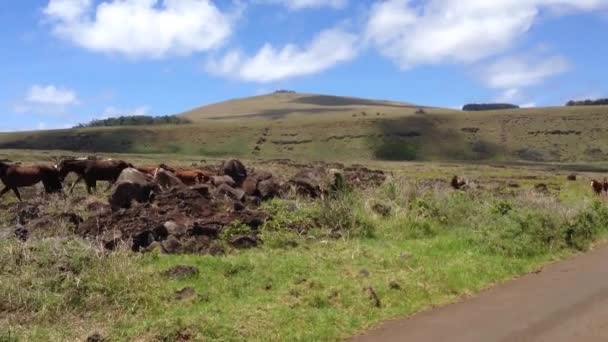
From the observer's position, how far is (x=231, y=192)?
1992cm

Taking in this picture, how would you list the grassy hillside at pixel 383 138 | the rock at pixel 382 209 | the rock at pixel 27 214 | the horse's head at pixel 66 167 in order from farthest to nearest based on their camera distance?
the grassy hillside at pixel 383 138, the horse's head at pixel 66 167, the rock at pixel 382 209, the rock at pixel 27 214

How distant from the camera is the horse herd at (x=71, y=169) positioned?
73.9 ft

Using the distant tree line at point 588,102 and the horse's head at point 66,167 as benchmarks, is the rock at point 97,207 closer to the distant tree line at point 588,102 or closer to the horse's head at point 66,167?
the horse's head at point 66,167

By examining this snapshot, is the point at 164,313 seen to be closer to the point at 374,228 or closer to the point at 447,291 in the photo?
the point at 447,291

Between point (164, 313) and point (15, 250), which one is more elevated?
point (15, 250)

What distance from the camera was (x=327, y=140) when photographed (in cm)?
12412

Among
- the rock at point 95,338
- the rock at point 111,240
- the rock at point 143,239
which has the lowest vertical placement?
the rock at point 95,338

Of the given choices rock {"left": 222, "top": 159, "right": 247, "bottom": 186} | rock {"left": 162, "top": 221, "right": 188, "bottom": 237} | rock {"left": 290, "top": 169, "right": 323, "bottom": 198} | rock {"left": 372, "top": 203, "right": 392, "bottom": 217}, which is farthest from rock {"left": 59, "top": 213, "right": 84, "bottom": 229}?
rock {"left": 222, "top": 159, "right": 247, "bottom": 186}

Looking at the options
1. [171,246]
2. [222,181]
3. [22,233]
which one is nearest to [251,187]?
[222,181]

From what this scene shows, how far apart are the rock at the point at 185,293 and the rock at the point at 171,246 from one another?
3039mm

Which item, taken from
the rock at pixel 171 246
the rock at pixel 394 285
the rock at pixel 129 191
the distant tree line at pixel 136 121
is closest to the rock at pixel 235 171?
the rock at pixel 129 191

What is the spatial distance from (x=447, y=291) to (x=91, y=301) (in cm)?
575

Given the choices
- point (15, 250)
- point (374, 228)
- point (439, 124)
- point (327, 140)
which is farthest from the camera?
point (439, 124)

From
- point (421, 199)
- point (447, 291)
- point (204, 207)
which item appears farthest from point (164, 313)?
point (421, 199)
